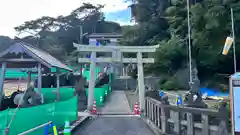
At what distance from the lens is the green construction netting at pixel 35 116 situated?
574 cm

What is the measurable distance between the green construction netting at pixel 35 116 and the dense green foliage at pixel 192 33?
14843 millimetres

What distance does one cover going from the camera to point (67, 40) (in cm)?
5062

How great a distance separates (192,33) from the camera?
23750mm

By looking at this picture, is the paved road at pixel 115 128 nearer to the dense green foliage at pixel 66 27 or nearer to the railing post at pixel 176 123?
the railing post at pixel 176 123

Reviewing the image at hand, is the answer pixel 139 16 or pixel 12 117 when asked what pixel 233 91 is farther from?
pixel 139 16

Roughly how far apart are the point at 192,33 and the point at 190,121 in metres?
18.5

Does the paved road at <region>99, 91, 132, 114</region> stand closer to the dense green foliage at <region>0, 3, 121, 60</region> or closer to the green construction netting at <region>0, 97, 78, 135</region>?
the green construction netting at <region>0, 97, 78, 135</region>

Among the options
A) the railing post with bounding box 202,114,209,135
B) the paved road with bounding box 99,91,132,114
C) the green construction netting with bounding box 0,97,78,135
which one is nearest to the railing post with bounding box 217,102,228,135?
the railing post with bounding box 202,114,209,135

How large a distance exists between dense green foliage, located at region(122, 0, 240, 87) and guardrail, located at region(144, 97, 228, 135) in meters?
13.6

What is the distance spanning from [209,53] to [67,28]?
35971mm

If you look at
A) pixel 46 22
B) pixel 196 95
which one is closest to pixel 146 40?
pixel 196 95

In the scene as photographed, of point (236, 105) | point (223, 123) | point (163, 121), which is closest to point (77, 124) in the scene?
point (163, 121)

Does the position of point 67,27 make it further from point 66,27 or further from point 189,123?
point 189,123

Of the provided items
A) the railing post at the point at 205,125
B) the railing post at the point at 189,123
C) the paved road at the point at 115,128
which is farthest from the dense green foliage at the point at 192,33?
the railing post at the point at 205,125
